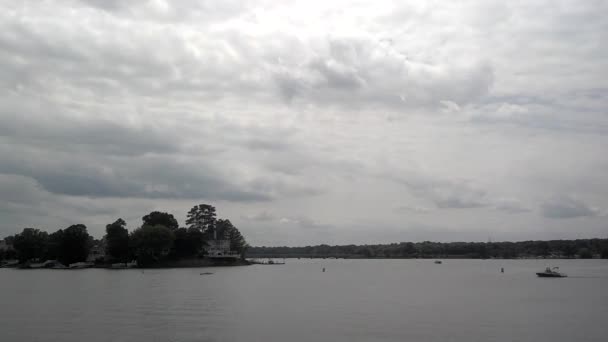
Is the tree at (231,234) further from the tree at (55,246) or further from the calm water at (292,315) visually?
the calm water at (292,315)

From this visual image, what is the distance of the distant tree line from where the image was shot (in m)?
132

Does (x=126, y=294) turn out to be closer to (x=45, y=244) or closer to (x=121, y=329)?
(x=121, y=329)

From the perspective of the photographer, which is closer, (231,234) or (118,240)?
(118,240)

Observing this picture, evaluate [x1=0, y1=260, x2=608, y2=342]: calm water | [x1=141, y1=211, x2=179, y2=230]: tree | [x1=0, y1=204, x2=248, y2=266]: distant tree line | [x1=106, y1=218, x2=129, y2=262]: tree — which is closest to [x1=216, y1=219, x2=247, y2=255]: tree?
[x1=0, y1=204, x2=248, y2=266]: distant tree line

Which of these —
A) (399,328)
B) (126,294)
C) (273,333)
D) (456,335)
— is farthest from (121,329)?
(126,294)

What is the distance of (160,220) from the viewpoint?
147 metres

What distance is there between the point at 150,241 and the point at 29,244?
43152 mm

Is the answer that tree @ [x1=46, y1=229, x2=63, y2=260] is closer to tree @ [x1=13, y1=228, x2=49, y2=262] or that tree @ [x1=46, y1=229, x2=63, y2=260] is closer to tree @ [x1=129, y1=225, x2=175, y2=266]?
tree @ [x1=13, y1=228, x2=49, y2=262]

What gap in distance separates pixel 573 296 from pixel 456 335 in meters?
38.5

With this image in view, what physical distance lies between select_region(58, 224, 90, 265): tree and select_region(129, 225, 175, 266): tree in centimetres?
1815

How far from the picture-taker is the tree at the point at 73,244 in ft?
468

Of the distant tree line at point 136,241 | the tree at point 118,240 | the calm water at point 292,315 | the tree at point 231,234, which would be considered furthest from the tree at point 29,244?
the calm water at point 292,315

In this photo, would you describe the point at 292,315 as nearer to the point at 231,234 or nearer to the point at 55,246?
the point at 55,246

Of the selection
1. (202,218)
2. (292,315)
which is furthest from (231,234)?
(292,315)
